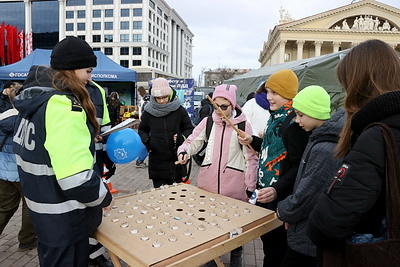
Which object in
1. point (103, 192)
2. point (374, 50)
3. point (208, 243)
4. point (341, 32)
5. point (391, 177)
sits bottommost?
point (208, 243)

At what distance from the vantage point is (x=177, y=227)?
1.93 meters

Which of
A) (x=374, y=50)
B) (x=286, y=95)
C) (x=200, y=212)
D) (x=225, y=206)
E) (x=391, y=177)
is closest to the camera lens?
(x=391, y=177)

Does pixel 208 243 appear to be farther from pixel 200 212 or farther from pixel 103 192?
pixel 103 192

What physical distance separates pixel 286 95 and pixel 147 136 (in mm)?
1860

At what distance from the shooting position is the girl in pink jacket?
2.84m

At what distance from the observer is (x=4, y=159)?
10.8ft

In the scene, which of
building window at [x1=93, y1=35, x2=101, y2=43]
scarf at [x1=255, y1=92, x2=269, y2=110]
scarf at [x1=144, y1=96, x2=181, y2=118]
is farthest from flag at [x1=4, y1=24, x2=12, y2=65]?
building window at [x1=93, y1=35, x2=101, y2=43]

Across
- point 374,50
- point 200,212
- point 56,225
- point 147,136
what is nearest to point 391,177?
point 374,50

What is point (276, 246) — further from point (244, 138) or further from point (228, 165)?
point (244, 138)

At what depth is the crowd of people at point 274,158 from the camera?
3.96ft

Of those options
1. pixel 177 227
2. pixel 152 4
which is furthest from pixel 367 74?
pixel 152 4

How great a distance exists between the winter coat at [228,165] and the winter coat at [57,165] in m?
1.25

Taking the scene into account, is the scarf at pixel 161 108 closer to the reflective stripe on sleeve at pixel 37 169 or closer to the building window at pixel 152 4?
the reflective stripe on sleeve at pixel 37 169

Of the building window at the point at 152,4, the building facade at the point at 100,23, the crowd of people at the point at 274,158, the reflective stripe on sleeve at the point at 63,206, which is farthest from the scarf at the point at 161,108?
the building window at the point at 152,4
